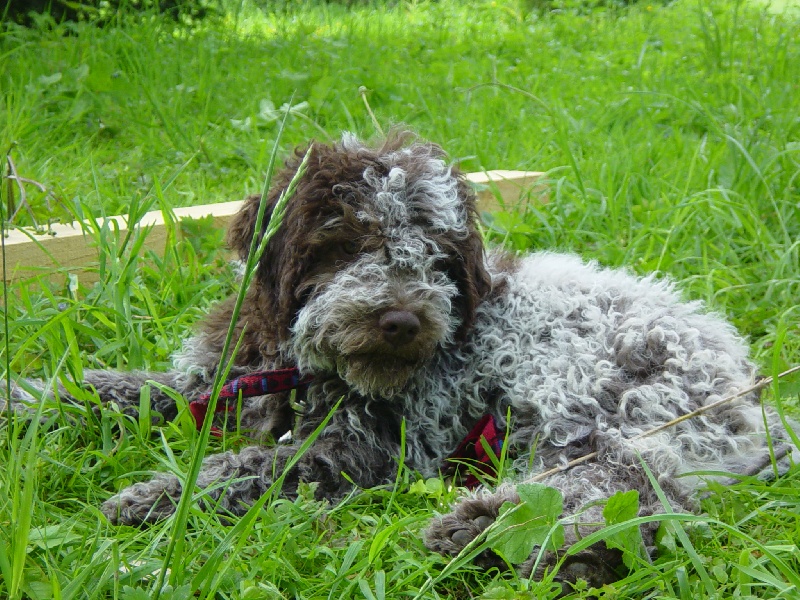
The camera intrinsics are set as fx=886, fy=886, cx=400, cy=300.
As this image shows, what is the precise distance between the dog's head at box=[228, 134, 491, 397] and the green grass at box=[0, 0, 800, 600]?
43 cm

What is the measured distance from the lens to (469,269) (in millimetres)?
3188

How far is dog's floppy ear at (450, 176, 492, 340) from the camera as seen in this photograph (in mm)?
3170

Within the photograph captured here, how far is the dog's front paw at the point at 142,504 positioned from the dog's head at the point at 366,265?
0.65 m

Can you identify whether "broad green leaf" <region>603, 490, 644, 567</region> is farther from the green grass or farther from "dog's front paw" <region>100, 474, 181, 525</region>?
"dog's front paw" <region>100, 474, 181, 525</region>

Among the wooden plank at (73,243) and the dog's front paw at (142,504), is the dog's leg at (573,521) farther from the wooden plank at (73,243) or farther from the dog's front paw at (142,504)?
the wooden plank at (73,243)

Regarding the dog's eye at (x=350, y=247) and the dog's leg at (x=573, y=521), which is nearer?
the dog's leg at (x=573, y=521)

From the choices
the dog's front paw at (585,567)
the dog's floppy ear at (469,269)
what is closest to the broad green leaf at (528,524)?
the dog's front paw at (585,567)

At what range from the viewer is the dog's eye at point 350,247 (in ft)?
9.73

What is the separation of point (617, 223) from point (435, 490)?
2.47m

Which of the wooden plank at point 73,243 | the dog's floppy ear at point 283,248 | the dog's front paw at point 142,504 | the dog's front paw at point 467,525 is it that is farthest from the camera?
the wooden plank at point 73,243

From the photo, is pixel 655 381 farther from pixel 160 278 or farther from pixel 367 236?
pixel 160 278

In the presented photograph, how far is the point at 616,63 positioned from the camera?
8.52 m

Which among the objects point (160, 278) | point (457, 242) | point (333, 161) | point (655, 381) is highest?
point (333, 161)

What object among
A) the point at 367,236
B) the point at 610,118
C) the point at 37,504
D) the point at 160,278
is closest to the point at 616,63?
the point at 610,118
